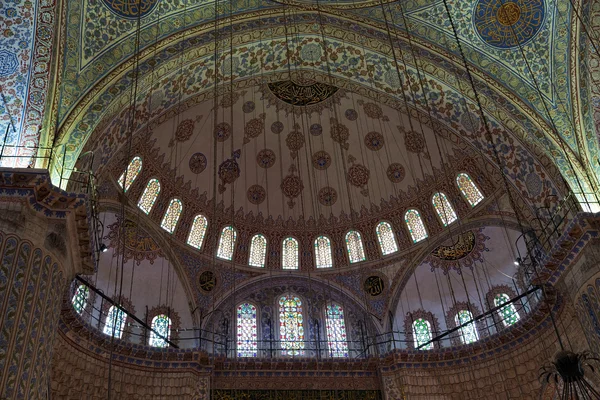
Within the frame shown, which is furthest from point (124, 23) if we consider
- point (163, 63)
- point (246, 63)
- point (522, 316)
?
point (522, 316)

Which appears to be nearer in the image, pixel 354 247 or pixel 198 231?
pixel 198 231

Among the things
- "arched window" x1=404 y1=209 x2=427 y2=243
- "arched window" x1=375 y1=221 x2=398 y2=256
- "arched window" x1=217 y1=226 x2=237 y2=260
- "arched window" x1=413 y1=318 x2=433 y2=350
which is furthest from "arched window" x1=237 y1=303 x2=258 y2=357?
"arched window" x1=404 y1=209 x2=427 y2=243

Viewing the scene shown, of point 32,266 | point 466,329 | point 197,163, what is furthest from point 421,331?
point 32,266

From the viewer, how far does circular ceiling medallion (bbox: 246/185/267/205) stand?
15297 millimetres

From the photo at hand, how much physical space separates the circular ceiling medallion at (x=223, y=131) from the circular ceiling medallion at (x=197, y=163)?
0.71 m

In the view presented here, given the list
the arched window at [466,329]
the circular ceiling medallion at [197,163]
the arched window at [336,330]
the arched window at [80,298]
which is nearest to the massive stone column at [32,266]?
the arched window at [80,298]

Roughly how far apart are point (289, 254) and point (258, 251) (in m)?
0.94

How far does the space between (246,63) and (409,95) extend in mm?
3842

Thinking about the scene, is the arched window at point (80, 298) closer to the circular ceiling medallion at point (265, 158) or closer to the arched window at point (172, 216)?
the arched window at point (172, 216)

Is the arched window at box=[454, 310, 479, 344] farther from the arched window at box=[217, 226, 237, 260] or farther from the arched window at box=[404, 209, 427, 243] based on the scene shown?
the arched window at box=[217, 226, 237, 260]

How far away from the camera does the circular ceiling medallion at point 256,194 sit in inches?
602

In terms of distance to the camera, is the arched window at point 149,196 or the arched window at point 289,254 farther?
the arched window at point 289,254

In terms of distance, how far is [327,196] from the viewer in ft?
51.3

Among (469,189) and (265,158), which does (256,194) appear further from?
(469,189)
